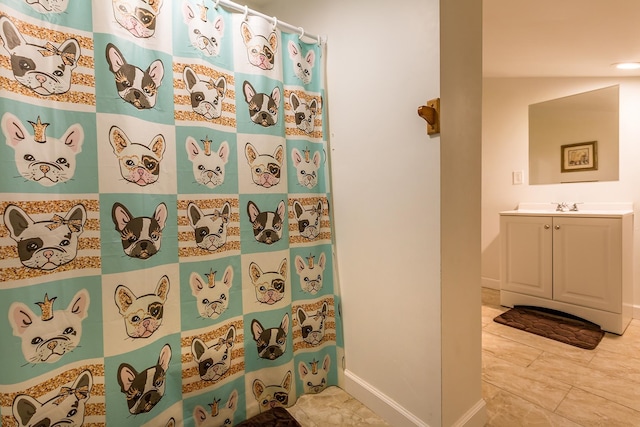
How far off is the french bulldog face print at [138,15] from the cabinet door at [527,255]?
2.82 m

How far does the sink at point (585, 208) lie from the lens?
88.2 inches

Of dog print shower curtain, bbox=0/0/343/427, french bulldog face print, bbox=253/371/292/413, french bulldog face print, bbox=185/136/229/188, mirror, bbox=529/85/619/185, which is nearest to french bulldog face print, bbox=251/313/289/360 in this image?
dog print shower curtain, bbox=0/0/343/427

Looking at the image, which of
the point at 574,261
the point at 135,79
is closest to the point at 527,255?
the point at 574,261

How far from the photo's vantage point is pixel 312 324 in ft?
4.89

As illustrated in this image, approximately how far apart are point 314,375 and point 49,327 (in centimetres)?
111

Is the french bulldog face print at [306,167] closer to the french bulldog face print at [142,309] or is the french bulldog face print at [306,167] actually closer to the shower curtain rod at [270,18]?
the shower curtain rod at [270,18]

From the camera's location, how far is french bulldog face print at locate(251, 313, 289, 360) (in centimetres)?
133

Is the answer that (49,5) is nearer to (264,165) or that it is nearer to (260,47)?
(260,47)

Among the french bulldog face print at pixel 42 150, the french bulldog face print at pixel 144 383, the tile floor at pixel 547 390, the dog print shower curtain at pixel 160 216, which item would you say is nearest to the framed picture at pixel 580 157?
the tile floor at pixel 547 390

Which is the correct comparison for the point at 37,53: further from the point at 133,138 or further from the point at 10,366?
the point at 10,366

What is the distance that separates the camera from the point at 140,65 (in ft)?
3.42

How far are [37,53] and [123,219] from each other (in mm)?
545

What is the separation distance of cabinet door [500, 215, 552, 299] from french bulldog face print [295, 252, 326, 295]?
1.96 m

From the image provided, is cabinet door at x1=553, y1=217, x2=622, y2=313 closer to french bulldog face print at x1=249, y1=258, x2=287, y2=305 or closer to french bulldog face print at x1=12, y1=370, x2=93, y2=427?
french bulldog face print at x1=249, y1=258, x2=287, y2=305
